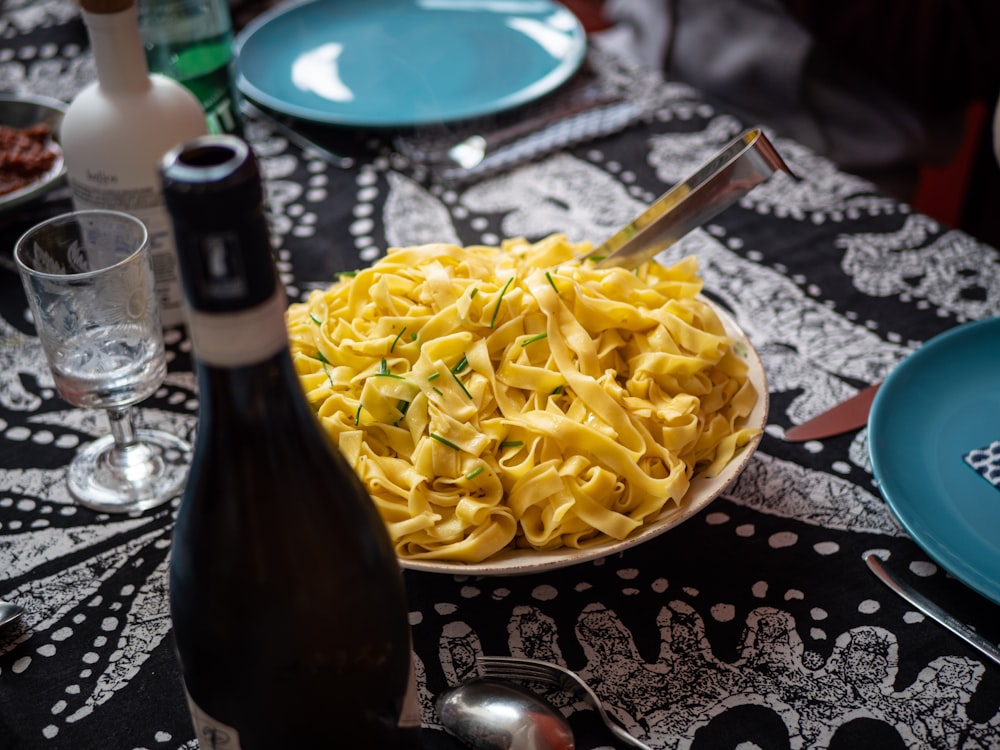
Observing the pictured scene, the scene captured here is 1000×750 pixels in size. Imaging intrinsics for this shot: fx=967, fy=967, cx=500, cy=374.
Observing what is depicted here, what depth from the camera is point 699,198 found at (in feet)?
2.43

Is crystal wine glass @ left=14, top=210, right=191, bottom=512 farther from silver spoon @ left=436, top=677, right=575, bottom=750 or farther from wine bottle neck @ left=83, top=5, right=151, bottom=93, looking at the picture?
silver spoon @ left=436, top=677, right=575, bottom=750

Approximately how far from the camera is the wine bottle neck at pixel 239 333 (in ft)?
1.25

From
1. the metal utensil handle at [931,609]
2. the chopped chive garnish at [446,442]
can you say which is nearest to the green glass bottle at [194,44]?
the chopped chive garnish at [446,442]

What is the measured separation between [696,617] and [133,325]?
0.47 m

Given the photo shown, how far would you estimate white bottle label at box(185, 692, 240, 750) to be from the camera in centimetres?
49

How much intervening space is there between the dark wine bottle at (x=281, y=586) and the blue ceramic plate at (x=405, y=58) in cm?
82

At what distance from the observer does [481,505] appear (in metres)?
0.63

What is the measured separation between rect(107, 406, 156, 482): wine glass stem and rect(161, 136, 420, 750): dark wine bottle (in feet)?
1.04

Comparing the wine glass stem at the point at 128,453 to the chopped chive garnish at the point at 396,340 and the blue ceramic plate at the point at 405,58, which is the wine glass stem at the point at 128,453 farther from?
the blue ceramic plate at the point at 405,58

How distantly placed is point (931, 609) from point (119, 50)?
786mm

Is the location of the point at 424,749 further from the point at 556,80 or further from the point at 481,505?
the point at 556,80

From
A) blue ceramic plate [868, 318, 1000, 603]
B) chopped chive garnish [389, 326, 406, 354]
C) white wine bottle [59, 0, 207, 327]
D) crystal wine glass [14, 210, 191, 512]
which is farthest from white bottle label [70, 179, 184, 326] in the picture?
blue ceramic plate [868, 318, 1000, 603]

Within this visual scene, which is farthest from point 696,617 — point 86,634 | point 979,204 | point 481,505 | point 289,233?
point 979,204

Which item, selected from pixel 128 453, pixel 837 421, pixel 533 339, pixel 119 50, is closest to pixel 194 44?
pixel 119 50
